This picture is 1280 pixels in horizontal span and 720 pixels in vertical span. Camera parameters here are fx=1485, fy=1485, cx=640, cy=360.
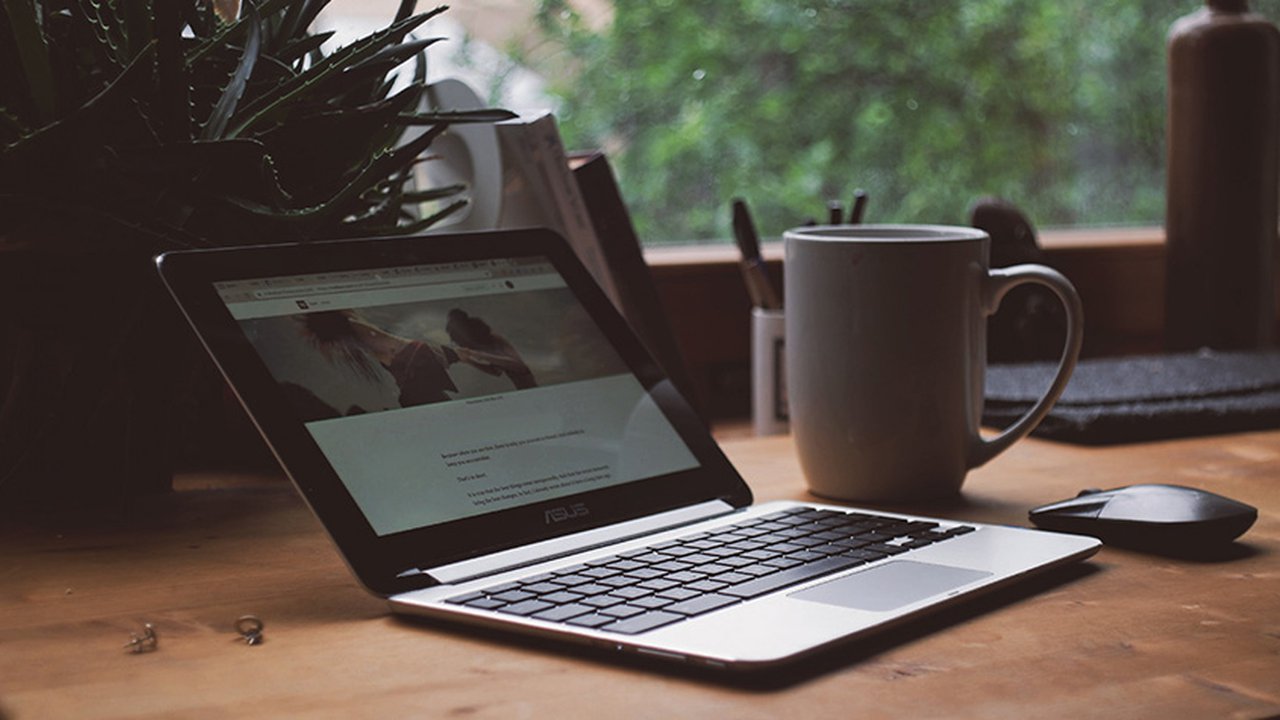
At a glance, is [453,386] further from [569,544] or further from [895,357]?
[895,357]

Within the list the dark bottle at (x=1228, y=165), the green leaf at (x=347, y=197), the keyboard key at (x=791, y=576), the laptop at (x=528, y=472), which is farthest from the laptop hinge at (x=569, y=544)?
the dark bottle at (x=1228, y=165)

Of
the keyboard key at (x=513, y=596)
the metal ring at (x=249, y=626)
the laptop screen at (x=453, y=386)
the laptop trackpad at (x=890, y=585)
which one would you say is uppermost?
the laptop screen at (x=453, y=386)

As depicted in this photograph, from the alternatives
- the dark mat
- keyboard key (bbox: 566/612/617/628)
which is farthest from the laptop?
the dark mat

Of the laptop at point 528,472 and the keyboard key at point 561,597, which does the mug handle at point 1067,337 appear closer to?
the laptop at point 528,472

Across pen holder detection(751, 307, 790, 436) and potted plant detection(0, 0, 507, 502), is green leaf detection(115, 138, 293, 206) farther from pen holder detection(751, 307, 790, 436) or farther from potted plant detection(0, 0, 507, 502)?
pen holder detection(751, 307, 790, 436)

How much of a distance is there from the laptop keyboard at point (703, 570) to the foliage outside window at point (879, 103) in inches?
40.8

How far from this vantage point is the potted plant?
763 mm

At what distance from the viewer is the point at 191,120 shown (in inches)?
31.1

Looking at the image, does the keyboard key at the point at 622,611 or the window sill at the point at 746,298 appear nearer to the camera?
the keyboard key at the point at 622,611

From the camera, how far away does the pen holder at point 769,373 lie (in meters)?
1.16

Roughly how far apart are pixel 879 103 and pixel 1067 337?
3.99ft

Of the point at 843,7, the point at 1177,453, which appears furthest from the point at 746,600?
the point at 843,7

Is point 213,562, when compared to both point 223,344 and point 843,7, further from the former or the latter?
point 843,7

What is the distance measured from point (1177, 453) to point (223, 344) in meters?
0.64
